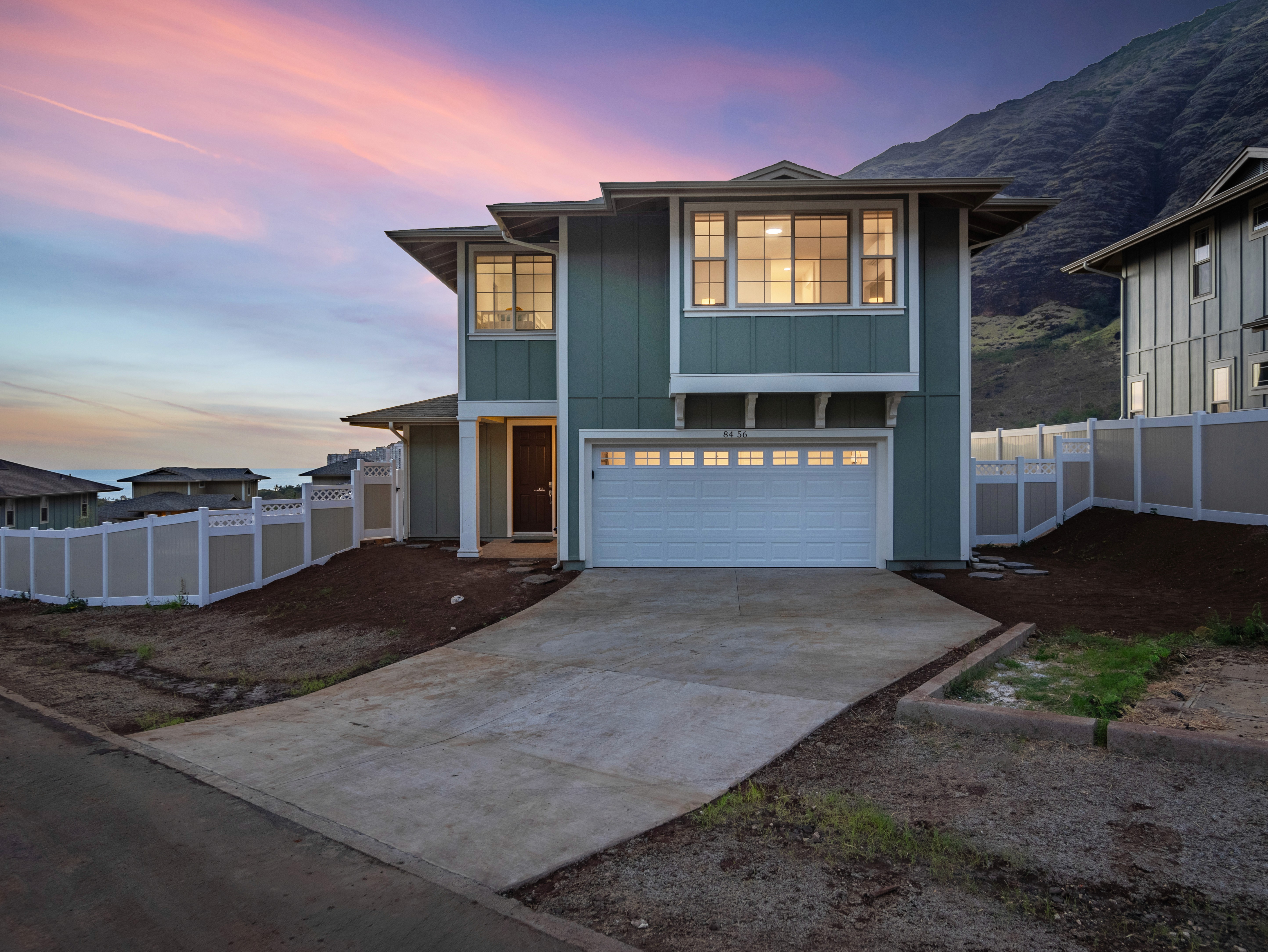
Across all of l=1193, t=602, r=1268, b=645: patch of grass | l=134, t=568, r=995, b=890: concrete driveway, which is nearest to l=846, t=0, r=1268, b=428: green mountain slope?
l=1193, t=602, r=1268, b=645: patch of grass

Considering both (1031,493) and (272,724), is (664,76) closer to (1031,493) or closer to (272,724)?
(1031,493)

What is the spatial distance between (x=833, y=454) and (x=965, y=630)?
477 cm

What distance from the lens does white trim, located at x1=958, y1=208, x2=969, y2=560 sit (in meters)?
10.9

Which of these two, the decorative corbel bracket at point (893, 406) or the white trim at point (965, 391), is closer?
the decorative corbel bracket at point (893, 406)

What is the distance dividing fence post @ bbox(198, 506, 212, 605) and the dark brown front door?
569cm

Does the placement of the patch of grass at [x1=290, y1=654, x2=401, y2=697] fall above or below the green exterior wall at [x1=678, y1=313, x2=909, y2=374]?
below

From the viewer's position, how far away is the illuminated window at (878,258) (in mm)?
10453

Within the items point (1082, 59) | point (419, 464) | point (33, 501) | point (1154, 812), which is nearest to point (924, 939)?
point (1154, 812)

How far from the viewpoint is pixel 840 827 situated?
3285mm

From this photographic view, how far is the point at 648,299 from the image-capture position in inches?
442

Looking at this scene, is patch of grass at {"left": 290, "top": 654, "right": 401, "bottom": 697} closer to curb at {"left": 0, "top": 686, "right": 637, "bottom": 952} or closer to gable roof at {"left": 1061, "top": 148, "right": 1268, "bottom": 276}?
curb at {"left": 0, "top": 686, "right": 637, "bottom": 952}

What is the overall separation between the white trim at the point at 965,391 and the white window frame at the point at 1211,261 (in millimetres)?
11259

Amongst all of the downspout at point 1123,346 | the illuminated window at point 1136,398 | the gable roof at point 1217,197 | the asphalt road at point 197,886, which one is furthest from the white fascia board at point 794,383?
the downspout at point 1123,346

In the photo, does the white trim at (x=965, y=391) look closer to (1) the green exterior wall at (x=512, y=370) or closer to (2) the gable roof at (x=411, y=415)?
(1) the green exterior wall at (x=512, y=370)
